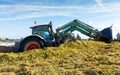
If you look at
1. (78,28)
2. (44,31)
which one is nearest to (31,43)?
(44,31)

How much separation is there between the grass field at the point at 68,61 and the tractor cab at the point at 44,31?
240cm

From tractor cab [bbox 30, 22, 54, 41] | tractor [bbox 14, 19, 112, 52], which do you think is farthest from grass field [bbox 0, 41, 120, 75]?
tractor cab [bbox 30, 22, 54, 41]

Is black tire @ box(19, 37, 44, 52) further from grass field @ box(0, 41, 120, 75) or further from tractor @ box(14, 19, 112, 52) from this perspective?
grass field @ box(0, 41, 120, 75)

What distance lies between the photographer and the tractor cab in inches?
662

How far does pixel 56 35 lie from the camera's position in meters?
17.0

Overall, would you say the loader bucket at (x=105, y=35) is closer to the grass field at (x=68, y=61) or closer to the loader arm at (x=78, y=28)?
the loader arm at (x=78, y=28)

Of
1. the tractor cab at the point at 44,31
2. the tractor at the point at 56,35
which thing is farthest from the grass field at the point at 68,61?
the tractor cab at the point at 44,31

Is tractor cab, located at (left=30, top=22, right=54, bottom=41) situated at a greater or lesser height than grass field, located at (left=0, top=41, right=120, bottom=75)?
greater

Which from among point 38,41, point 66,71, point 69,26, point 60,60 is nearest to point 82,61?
point 60,60

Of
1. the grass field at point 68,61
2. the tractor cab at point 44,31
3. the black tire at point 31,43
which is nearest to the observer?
the grass field at point 68,61

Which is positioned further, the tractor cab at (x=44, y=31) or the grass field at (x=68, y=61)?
the tractor cab at (x=44, y=31)

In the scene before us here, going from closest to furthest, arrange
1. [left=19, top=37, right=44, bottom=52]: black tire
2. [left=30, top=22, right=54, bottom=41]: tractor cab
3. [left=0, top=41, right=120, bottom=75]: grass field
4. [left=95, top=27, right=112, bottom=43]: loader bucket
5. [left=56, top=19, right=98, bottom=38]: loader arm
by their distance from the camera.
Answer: [left=0, top=41, right=120, bottom=75]: grass field, [left=19, top=37, right=44, bottom=52]: black tire, [left=95, top=27, right=112, bottom=43]: loader bucket, [left=30, top=22, right=54, bottom=41]: tractor cab, [left=56, top=19, right=98, bottom=38]: loader arm

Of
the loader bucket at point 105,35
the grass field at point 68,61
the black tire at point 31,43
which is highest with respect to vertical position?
the loader bucket at point 105,35

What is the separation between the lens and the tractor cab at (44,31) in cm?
1680
